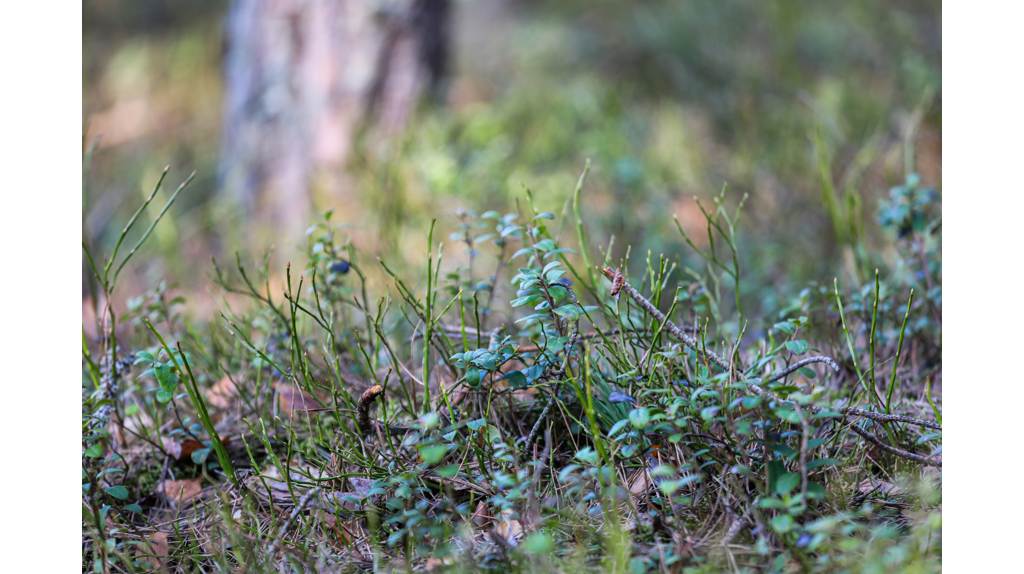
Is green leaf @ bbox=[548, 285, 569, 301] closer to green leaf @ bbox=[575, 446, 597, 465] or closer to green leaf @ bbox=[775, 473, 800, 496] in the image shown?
green leaf @ bbox=[575, 446, 597, 465]

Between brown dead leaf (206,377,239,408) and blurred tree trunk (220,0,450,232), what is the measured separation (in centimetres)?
140

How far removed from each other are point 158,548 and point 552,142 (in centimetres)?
233

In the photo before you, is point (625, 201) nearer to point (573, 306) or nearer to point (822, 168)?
point (822, 168)

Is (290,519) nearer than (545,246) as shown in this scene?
Yes

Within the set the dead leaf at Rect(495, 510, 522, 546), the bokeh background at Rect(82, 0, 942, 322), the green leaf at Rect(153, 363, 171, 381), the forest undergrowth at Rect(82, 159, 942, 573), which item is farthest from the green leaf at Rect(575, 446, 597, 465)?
the bokeh background at Rect(82, 0, 942, 322)

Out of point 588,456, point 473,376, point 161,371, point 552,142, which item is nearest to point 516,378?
point 473,376

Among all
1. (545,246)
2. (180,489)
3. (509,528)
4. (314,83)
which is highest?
(314,83)

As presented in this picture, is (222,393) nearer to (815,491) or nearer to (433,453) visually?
(433,453)

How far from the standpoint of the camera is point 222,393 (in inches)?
Result: 54.8

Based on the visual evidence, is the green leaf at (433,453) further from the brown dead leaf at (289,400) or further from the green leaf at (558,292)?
the brown dead leaf at (289,400)

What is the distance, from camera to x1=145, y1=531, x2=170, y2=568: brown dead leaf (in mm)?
1044

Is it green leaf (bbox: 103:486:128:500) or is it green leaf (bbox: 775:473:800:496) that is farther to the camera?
green leaf (bbox: 103:486:128:500)

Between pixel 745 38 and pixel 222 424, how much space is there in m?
3.64
